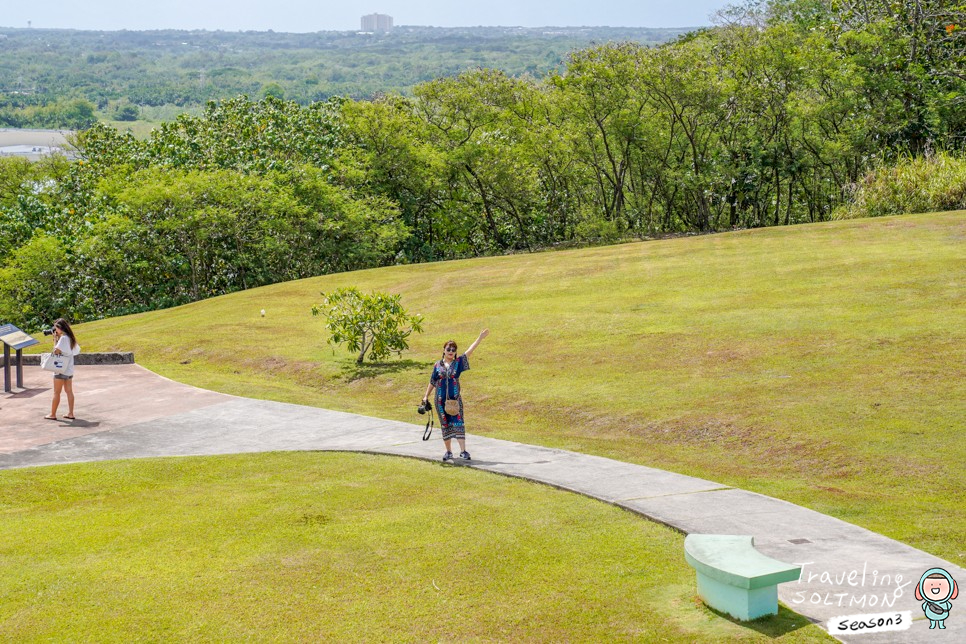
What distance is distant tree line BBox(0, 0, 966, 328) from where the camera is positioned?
42.0 meters

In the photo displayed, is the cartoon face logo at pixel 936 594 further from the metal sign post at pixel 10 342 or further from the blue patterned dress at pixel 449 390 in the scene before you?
the metal sign post at pixel 10 342

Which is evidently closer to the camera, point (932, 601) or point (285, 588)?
point (932, 601)

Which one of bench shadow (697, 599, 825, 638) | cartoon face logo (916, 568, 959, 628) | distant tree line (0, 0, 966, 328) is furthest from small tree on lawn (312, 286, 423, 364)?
distant tree line (0, 0, 966, 328)

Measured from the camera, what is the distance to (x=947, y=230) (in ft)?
88.5

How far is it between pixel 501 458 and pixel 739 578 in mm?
6433

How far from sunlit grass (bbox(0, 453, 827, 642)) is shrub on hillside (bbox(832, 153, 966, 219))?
25.1m

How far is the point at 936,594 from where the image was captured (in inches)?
309

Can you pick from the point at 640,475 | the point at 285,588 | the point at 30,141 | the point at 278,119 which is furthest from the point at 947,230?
the point at 30,141

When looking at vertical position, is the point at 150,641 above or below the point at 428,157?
below

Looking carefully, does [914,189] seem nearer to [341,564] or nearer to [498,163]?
[498,163]

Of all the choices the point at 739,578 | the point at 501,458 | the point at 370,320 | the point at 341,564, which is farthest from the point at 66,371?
the point at 739,578

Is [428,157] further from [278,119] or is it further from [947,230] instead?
[947,230]

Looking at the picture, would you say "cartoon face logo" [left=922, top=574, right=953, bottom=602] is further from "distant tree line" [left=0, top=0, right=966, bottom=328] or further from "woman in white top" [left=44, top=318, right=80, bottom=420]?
"distant tree line" [left=0, top=0, right=966, bottom=328]

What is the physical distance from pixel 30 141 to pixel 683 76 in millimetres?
181426
